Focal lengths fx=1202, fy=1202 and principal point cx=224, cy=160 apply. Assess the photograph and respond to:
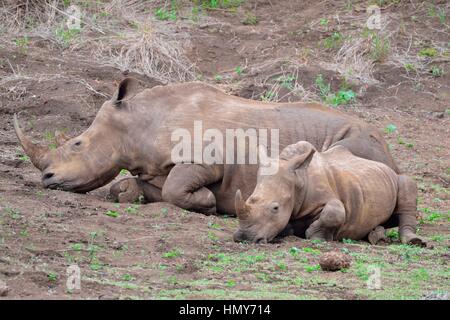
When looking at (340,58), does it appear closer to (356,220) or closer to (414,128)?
(414,128)

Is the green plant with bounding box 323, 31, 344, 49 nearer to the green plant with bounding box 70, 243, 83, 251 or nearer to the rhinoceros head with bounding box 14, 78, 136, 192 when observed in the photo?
the rhinoceros head with bounding box 14, 78, 136, 192

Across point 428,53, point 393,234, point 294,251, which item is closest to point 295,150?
point 294,251

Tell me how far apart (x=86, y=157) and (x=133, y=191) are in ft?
1.92

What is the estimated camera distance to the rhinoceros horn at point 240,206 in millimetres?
9797

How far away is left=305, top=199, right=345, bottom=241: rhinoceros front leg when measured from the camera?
34.3 ft

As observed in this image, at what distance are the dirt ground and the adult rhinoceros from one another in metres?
0.30

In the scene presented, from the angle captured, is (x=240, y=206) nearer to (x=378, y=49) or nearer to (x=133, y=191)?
(x=133, y=191)

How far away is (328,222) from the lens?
10453mm

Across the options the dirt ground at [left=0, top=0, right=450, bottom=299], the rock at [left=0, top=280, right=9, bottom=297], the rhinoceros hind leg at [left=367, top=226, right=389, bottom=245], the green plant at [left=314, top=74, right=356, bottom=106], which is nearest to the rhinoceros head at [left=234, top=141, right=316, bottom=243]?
the dirt ground at [left=0, top=0, right=450, bottom=299]

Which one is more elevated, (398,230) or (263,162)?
(263,162)

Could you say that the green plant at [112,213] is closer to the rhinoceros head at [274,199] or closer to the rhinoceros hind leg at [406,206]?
the rhinoceros head at [274,199]
